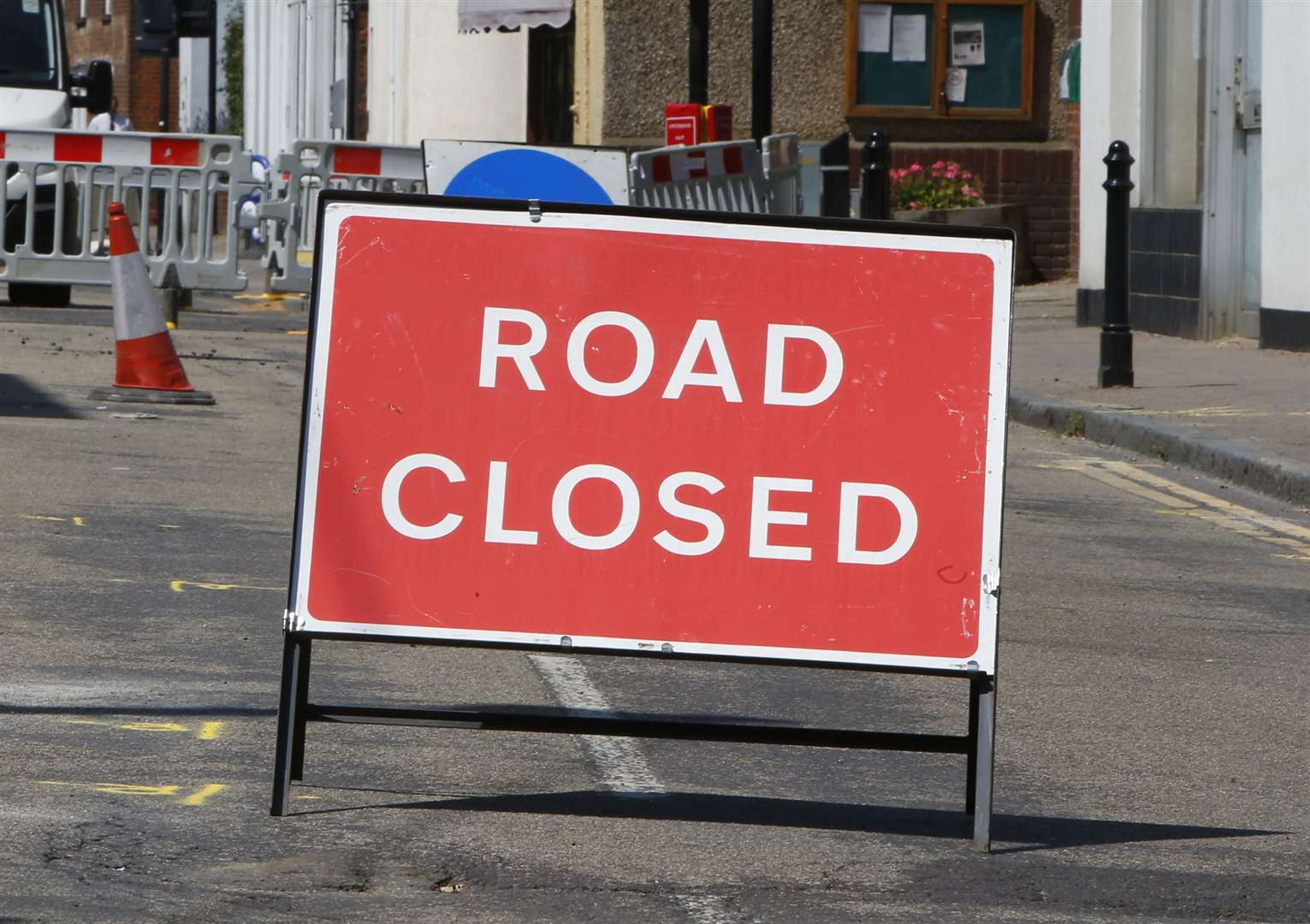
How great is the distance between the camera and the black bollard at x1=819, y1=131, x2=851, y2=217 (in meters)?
18.2

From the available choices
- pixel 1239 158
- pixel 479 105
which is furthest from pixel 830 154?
pixel 479 105

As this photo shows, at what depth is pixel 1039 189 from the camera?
972 inches

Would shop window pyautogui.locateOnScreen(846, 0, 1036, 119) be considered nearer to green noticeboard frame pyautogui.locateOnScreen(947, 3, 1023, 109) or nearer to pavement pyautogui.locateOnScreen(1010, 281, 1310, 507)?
green noticeboard frame pyautogui.locateOnScreen(947, 3, 1023, 109)

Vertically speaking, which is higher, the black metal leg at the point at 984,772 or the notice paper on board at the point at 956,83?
the notice paper on board at the point at 956,83

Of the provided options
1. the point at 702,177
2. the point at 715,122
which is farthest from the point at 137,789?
the point at 715,122

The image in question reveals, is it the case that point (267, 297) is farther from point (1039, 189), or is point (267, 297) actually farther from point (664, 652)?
point (664, 652)

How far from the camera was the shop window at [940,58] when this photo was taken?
24.3 m

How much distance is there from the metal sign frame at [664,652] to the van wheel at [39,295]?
50.0 ft

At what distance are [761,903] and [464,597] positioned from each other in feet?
2.78

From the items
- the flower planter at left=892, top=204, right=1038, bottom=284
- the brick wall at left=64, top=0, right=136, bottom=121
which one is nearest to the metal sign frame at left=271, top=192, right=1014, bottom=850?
the flower planter at left=892, top=204, right=1038, bottom=284

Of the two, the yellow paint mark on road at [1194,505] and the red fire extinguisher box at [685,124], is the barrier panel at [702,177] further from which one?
the yellow paint mark on road at [1194,505]

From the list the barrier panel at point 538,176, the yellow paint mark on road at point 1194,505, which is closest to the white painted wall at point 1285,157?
the yellow paint mark on road at point 1194,505

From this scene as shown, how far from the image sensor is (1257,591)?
25.4ft

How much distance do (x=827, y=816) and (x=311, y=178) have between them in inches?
539
